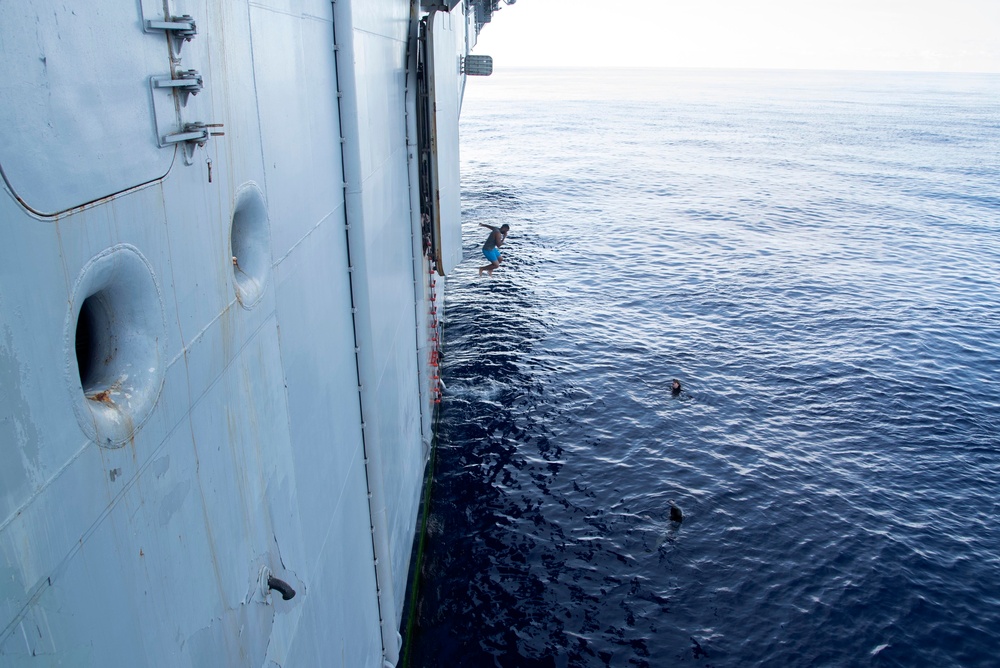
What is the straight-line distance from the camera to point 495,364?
26.4m

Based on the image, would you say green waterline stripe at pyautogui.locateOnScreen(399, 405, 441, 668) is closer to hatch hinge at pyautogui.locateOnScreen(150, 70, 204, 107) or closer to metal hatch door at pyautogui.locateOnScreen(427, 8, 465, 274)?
metal hatch door at pyautogui.locateOnScreen(427, 8, 465, 274)

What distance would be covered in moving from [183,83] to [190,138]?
324 millimetres

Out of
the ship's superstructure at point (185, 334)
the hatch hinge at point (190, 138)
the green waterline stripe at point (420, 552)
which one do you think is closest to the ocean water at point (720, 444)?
the green waterline stripe at point (420, 552)

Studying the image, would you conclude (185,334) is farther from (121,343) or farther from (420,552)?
(420,552)

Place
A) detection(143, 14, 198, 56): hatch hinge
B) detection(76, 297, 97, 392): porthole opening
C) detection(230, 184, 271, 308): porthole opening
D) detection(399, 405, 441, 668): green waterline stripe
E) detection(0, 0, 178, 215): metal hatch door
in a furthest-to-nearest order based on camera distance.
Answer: detection(399, 405, 441, 668): green waterline stripe
detection(230, 184, 271, 308): porthole opening
detection(143, 14, 198, 56): hatch hinge
detection(76, 297, 97, 392): porthole opening
detection(0, 0, 178, 215): metal hatch door

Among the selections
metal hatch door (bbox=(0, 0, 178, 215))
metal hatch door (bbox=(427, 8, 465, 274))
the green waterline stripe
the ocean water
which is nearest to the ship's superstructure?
metal hatch door (bbox=(0, 0, 178, 215))

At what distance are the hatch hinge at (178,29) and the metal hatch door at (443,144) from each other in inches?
392

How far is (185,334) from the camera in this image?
463 cm

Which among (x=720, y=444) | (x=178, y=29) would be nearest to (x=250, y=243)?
(x=178, y=29)

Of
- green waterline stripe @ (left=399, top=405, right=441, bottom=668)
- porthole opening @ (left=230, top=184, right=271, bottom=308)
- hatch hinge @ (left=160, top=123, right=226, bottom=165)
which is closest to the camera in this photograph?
hatch hinge @ (left=160, top=123, right=226, bottom=165)

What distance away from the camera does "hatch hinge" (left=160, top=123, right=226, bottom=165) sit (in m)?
4.39

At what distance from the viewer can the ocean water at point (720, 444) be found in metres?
15.1

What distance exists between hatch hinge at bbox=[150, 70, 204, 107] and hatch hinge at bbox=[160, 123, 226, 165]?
16 centimetres

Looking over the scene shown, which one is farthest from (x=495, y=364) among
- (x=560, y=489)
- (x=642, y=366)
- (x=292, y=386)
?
(x=292, y=386)
